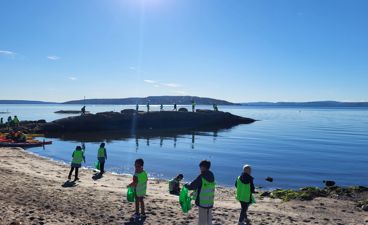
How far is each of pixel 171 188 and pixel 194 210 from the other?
5188 millimetres

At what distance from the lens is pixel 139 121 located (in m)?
75.5

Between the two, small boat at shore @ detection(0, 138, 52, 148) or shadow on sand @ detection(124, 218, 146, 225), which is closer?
shadow on sand @ detection(124, 218, 146, 225)

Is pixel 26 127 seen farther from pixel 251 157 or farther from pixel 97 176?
pixel 97 176

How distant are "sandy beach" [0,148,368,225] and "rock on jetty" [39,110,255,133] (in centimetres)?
4669

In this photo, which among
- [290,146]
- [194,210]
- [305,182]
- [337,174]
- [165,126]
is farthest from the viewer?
[165,126]

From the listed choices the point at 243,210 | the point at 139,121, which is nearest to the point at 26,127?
the point at 139,121

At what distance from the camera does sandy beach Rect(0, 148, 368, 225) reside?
12516mm

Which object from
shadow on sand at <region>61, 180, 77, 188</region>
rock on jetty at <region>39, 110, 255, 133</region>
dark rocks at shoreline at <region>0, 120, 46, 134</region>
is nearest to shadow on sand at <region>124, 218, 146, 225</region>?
shadow on sand at <region>61, 180, 77, 188</region>

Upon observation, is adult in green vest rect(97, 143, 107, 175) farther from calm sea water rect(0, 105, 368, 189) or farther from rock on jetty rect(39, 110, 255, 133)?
rock on jetty rect(39, 110, 255, 133)

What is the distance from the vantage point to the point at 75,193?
16.6 meters

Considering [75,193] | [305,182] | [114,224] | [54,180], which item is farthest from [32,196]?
[305,182]

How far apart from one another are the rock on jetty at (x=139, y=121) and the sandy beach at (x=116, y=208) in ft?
153

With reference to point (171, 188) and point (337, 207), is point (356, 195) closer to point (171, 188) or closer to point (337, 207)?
point (337, 207)

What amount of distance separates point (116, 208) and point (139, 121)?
2433 inches
